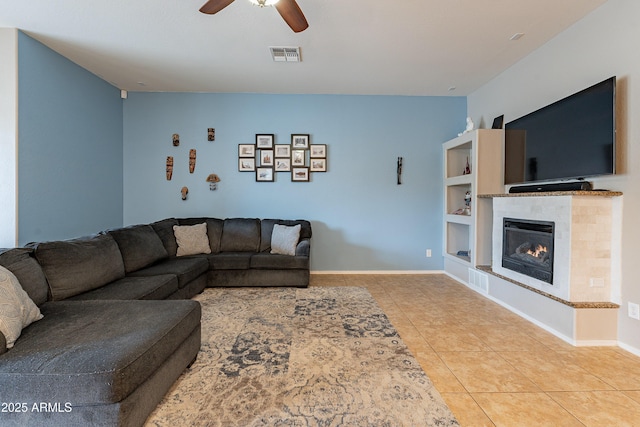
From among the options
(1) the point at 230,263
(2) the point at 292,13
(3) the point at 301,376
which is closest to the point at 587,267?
(3) the point at 301,376

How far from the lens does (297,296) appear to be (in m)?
3.56

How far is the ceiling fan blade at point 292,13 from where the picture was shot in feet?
6.62

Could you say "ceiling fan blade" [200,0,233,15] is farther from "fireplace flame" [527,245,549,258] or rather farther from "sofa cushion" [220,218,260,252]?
"fireplace flame" [527,245,549,258]

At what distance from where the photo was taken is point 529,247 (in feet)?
9.81

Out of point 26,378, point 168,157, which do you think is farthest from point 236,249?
point 26,378

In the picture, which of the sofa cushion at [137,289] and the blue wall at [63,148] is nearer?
the sofa cushion at [137,289]

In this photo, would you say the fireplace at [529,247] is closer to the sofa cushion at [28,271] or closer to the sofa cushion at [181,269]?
the sofa cushion at [181,269]

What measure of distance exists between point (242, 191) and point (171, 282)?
6.90 ft

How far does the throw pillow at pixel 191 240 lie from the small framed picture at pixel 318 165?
6.06 ft

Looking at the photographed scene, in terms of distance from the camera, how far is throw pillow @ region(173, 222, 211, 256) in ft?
13.2

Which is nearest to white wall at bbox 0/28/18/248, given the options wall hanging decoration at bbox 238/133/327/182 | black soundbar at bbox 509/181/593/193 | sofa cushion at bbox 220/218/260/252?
sofa cushion at bbox 220/218/260/252

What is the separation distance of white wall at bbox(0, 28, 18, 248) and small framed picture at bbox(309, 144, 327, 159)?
3.31m

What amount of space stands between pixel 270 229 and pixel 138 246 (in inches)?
67.9

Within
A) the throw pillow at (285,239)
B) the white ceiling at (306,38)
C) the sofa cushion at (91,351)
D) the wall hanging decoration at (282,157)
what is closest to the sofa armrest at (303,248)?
the throw pillow at (285,239)
